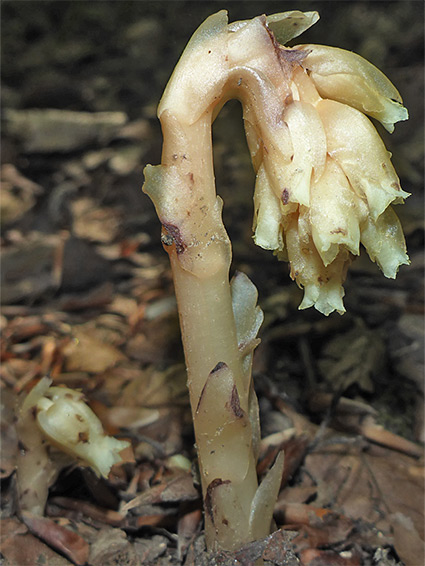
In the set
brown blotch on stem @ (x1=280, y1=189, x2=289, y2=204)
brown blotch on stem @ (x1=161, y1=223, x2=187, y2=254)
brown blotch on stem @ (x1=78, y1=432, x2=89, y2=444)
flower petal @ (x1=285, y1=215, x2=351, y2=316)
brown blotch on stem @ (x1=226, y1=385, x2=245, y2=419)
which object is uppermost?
brown blotch on stem @ (x1=280, y1=189, x2=289, y2=204)

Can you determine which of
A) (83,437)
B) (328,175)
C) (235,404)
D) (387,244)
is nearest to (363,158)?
(328,175)

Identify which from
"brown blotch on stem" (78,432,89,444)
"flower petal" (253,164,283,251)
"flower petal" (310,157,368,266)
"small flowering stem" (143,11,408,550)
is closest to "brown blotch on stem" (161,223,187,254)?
"small flowering stem" (143,11,408,550)

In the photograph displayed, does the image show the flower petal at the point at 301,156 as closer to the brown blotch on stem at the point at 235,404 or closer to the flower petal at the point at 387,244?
the flower petal at the point at 387,244

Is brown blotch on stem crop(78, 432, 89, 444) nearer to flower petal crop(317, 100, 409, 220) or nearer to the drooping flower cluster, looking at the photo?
the drooping flower cluster

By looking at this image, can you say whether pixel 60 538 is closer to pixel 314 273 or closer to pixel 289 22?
pixel 314 273

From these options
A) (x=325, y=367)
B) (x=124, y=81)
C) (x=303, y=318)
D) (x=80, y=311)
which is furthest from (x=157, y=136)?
(x=325, y=367)

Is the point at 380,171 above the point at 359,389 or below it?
above

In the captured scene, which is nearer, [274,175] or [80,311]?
[274,175]

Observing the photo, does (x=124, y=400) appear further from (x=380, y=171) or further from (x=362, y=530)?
(x=380, y=171)
